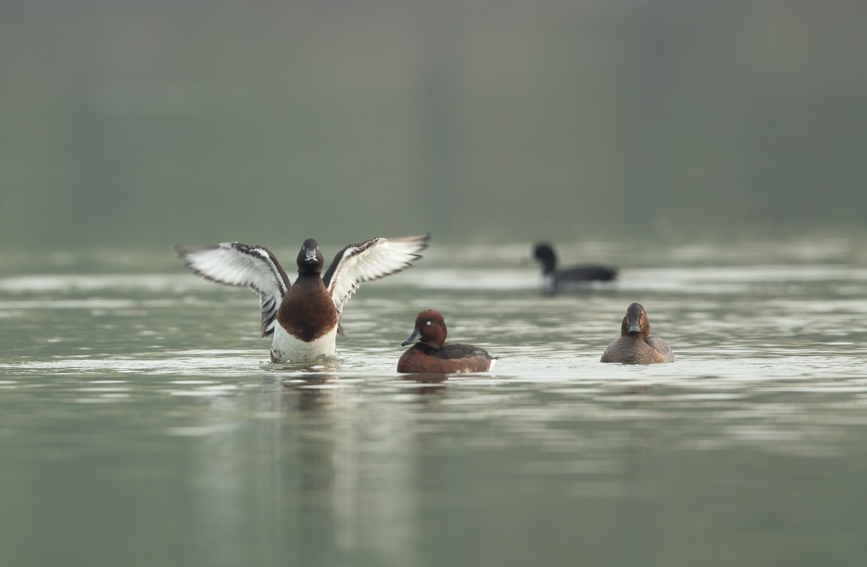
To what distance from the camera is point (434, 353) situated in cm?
2052

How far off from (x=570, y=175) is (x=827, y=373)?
8027cm

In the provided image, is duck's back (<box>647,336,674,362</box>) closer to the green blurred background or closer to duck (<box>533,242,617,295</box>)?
duck (<box>533,242,617,295</box>)

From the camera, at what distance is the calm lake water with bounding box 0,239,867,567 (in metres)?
12.2

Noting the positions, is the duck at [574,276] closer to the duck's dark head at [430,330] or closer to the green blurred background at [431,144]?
the duck's dark head at [430,330]

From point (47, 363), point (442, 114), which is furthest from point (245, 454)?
point (442, 114)

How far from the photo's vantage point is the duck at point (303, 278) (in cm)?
2128

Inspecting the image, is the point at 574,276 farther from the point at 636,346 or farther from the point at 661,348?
the point at 636,346

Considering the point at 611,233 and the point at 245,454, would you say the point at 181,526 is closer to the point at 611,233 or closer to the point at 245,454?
the point at 245,454

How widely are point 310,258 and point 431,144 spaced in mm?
109053

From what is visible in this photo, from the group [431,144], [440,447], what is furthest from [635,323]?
[431,144]

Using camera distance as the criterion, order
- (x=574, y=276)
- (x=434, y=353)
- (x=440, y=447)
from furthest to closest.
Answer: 1. (x=574, y=276)
2. (x=434, y=353)
3. (x=440, y=447)

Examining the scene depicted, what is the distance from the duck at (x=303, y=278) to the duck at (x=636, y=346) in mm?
3085

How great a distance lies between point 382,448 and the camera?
50.3 feet

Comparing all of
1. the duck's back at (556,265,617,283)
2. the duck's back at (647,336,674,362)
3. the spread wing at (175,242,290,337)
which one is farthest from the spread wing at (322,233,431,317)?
the duck's back at (556,265,617,283)
